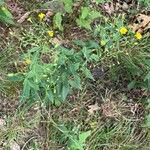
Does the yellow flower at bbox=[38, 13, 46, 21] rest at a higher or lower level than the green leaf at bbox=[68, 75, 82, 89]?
higher

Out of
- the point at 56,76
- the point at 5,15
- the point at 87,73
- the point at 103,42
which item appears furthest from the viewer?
the point at 103,42

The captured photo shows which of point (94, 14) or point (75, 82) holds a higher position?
point (94, 14)

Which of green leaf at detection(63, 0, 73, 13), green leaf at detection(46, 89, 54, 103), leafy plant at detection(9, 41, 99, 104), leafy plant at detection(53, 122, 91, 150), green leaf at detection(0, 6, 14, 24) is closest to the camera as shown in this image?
leafy plant at detection(9, 41, 99, 104)

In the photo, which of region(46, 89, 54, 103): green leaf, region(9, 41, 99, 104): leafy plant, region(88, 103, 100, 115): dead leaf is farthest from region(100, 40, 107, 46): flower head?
region(46, 89, 54, 103): green leaf

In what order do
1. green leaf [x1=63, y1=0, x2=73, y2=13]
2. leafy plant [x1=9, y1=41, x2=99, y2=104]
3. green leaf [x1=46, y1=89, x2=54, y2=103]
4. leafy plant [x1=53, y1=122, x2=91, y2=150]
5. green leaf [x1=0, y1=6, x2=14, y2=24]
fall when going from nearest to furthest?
1. leafy plant [x1=9, y1=41, x2=99, y2=104]
2. green leaf [x1=46, y1=89, x2=54, y2=103]
3. leafy plant [x1=53, y1=122, x2=91, y2=150]
4. green leaf [x1=0, y1=6, x2=14, y2=24]
5. green leaf [x1=63, y1=0, x2=73, y2=13]

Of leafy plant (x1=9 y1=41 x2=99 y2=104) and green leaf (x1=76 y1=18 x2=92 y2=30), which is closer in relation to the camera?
leafy plant (x1=9 y1=41 x2=99 y2=104)

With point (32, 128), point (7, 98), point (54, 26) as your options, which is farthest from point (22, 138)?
point (54, 26)

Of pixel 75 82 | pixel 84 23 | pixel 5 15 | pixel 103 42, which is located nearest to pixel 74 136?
pixel 75 82

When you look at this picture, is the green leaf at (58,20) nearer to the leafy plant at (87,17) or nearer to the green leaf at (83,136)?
the leafy plant at (87,17)

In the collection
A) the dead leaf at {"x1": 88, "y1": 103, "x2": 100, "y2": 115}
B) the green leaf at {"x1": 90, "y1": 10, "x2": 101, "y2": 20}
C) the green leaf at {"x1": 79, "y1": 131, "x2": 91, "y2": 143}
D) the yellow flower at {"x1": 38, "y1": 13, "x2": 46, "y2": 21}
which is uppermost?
the yellow flower at {"x1": 38, "y1": 13, "x2": 46, "y2": 21}

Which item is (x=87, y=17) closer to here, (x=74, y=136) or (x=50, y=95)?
(x=50, y=95)

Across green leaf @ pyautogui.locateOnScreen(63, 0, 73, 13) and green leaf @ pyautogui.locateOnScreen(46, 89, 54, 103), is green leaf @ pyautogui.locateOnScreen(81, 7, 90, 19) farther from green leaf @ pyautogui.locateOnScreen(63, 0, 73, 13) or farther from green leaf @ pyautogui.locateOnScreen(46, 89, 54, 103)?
green leaf @ pyautogui.locateOnScreen(46, 89, 54, 103)

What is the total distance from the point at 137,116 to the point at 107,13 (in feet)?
2.69

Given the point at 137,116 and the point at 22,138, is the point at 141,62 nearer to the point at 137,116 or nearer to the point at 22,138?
the point at 137,116
